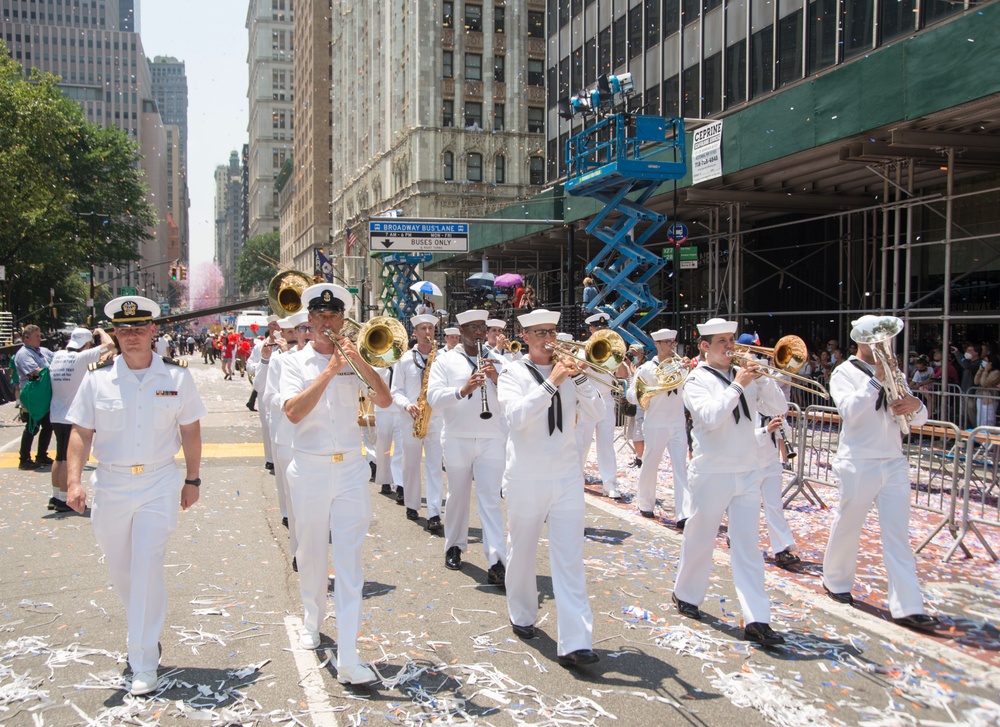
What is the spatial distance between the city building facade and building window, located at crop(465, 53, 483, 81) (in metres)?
99.4

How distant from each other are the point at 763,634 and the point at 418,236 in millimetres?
16389

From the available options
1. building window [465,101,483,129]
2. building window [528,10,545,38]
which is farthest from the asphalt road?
building window [528,10,545,38]

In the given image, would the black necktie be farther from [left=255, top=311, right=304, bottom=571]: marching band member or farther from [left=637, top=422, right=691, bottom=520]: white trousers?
[left=637, top=422, right=691, bottom=520]: white trousers

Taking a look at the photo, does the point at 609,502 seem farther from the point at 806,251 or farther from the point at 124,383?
the point at 806,251

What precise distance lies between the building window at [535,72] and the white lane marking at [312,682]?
53724mm

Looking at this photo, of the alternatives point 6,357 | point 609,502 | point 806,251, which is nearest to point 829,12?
point 806,251

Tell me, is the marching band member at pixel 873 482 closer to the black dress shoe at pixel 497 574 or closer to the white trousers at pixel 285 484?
the black dress shoe at pixel 497 574

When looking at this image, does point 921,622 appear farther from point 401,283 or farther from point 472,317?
point 401,283

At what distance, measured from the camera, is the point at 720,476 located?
5.64m

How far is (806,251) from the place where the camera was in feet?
74.5

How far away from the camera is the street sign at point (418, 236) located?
19.9 m

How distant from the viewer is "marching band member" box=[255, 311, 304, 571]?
5.83 meters

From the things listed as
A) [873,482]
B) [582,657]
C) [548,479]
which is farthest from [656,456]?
[582,657]

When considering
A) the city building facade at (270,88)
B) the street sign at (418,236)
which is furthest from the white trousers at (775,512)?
the city building facade at (270,88)
